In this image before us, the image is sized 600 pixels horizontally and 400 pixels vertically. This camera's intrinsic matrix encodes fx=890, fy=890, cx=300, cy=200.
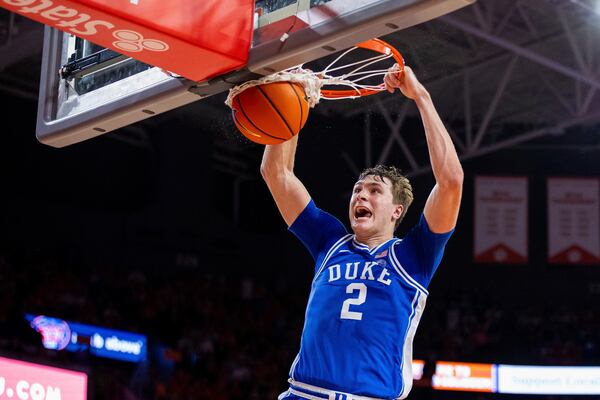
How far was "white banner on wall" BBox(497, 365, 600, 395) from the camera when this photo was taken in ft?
48.8

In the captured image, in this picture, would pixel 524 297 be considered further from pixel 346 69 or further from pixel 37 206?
pixel 346 69

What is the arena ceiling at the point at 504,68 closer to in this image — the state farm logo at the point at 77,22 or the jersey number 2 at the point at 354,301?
the jersey number 2 at the point at 354,301

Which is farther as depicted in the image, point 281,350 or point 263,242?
point 263,242

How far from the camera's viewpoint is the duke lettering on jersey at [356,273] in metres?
3.70

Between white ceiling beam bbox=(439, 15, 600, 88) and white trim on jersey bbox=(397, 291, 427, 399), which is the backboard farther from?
white ceiling beam bbox=(439, 15, 600, 88)

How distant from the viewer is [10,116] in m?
14.9

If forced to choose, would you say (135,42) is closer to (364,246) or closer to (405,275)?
(364,246)

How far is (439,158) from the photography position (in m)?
3.62

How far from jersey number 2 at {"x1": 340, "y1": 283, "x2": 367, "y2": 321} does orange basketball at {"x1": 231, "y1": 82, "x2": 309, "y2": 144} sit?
0.68 metres

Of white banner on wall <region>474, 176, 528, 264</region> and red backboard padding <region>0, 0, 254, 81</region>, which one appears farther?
white banner on wall <region>474, 176, 528, 264</region>

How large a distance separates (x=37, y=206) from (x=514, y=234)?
8627 mm

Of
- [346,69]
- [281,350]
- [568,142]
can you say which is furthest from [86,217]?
[346,69]

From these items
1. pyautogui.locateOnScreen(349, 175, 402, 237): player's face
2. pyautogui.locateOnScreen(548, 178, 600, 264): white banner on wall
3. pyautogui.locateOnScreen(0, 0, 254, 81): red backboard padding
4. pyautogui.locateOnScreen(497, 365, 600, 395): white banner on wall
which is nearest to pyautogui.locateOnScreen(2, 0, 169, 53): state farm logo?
pyautogui.locateOnScreen(0, 0, 254, 81): red backboard padding

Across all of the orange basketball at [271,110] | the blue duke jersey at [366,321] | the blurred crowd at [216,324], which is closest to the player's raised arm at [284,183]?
the blue duke jersey at [366,321]
